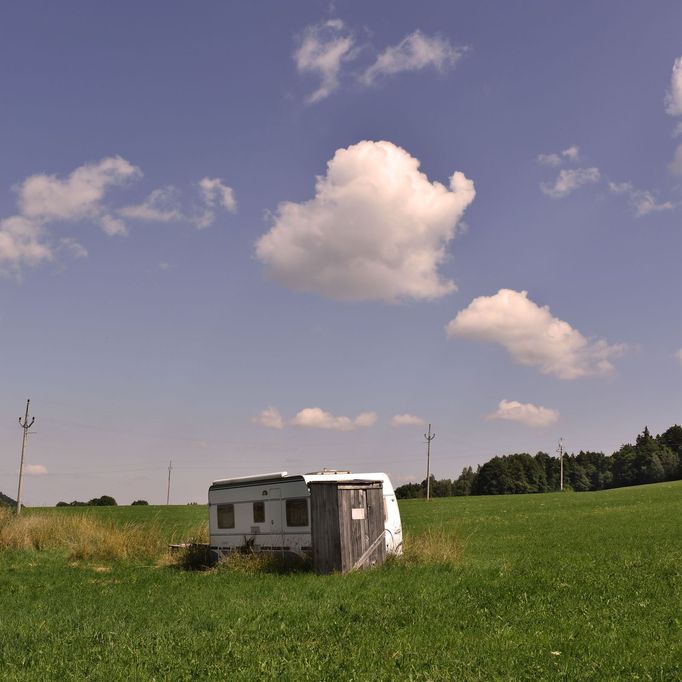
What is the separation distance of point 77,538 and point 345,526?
15.2 meters

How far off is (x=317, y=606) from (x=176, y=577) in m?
7.38

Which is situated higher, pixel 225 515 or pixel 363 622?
pixel 225 515

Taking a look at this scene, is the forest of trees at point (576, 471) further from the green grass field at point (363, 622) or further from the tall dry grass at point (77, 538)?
the green grass field at point (363, 622)

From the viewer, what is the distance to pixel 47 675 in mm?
9531

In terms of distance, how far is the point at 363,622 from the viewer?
12.3 metres

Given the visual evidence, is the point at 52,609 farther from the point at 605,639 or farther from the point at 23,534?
the point at 23,534

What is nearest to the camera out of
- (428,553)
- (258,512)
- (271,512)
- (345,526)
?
(345,526)

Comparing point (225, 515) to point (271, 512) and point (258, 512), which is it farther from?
point (271, 512)

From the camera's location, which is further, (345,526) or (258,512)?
(258,512)

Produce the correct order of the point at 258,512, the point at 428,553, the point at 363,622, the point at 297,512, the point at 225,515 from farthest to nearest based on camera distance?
the point at 225,515 < the point at 258,512 < the point at 297,512 < the point at 428,553 < the point at 363,622

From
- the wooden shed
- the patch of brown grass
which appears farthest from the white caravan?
the wooden shed

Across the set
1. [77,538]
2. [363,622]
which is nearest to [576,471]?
[77,538]

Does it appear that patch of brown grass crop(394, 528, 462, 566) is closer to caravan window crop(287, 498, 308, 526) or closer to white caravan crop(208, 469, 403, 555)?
white caravan crop(208, 469, 403, 555)

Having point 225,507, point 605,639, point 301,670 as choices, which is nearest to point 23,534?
point 225,507
